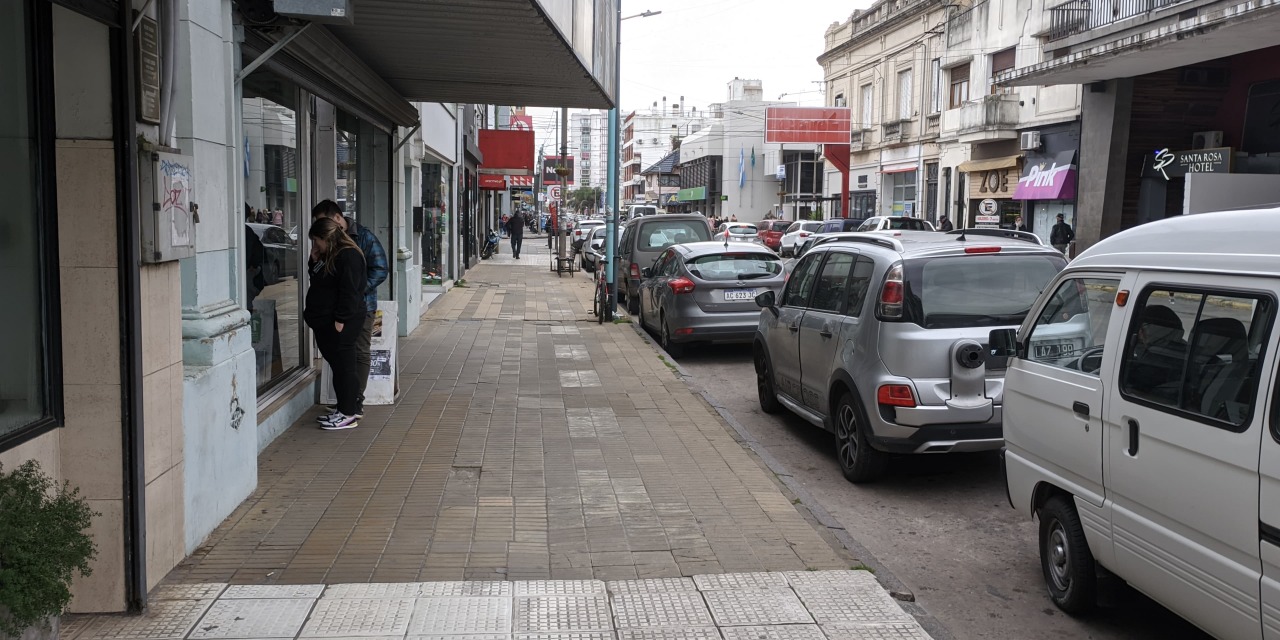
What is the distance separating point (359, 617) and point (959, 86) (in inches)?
1366

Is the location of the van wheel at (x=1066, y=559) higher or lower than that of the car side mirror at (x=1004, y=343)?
lower

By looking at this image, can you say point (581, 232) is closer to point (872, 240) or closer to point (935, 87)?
point (935, 87)

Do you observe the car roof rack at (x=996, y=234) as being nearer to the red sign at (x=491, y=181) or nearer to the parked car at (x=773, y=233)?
the red sign at (x=491, y=181)

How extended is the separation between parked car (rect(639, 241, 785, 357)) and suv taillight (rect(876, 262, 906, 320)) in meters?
5.72

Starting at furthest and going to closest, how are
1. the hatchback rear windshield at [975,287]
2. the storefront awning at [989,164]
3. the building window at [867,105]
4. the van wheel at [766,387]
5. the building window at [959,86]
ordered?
the building window at [867,105], the building window at [959,86], the storefront awning at [989,164], the van wheel at [766,387], the hatchback rear windshield at [975,287]

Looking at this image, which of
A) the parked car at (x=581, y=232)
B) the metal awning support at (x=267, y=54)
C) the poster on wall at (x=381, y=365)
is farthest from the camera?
the parked car at (x=581, y=232)

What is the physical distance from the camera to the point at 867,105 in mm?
45188

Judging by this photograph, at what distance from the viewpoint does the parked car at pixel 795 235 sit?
3894cm

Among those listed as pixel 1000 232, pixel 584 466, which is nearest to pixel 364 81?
pixel 584 466

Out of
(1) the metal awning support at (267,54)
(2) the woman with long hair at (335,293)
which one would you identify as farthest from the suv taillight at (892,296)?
(1) the metal awning support at (267,54)

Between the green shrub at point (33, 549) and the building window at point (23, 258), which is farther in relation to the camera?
the building window at point (23, 258)

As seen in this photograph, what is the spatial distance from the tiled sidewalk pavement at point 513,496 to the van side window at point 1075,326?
5.00 ft

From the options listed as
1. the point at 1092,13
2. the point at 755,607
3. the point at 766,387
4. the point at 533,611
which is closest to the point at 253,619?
the point at 533,611

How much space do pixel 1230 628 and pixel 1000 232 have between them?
511cm
